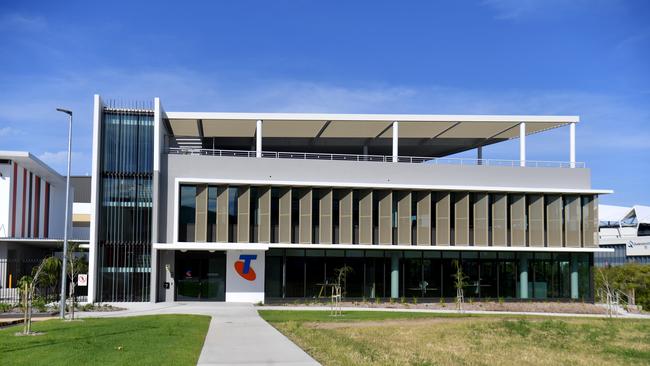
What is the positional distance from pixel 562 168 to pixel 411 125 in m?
9.78

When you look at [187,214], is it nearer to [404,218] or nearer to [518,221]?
[404,218]

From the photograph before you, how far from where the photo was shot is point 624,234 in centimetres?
13138

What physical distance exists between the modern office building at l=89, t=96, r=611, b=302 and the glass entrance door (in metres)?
0.06

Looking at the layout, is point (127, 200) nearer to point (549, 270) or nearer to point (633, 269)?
point (549, 270)

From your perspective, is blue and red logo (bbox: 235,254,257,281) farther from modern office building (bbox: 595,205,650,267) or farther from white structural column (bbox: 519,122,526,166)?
modern office building (bbox: 595,205,650,267)

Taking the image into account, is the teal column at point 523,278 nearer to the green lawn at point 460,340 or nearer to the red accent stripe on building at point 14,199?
the green lawn at point 460,340

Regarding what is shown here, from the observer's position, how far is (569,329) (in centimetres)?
2620

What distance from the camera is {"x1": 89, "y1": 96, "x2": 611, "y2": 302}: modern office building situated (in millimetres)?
39750

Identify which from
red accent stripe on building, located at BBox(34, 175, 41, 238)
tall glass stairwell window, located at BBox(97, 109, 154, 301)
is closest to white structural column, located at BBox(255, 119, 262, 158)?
tall glass stairwell window, located at BBox(97, 109, 154, 301)

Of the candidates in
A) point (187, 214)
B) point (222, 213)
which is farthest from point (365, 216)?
point (187, 214)

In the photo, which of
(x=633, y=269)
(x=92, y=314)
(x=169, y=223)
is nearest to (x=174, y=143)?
(x=169, y=223)

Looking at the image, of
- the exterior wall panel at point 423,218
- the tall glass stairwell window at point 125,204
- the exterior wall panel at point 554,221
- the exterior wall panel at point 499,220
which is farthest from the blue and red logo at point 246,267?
the exterior wall panel at point 554,221

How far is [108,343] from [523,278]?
101ft

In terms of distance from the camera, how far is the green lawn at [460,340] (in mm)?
17547
